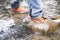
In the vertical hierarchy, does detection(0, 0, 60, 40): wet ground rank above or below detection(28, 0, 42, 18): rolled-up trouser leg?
below

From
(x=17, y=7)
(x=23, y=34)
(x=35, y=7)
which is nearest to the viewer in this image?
(x=23, y=34)

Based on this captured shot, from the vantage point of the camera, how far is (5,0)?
3.80 m

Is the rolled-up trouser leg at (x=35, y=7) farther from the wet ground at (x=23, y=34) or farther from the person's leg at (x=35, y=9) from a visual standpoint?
the wet ground at (x=23, y=34)

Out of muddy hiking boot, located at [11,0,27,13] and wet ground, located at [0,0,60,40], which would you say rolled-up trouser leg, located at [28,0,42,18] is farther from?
muddy hiking boot, located at [11,0,27,13]

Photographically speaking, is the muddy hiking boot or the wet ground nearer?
the wet ground

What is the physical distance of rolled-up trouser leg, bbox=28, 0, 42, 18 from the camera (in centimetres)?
246

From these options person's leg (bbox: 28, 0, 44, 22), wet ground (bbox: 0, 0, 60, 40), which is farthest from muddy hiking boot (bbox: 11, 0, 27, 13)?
person's leg (bbox: 28, 0, 44, 22)

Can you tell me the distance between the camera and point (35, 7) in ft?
8.16

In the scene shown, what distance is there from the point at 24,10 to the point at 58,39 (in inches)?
43.0

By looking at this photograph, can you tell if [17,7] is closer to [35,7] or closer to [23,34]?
[35,7]

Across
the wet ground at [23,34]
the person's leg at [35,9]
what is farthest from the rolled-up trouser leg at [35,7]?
the wet ground at [23,34]

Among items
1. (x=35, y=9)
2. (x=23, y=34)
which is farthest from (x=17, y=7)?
(x=23, y=34)

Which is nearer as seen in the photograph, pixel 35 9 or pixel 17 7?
pixel 35 9

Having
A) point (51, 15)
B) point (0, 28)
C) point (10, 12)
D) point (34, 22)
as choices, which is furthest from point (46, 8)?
point (0, 28)
